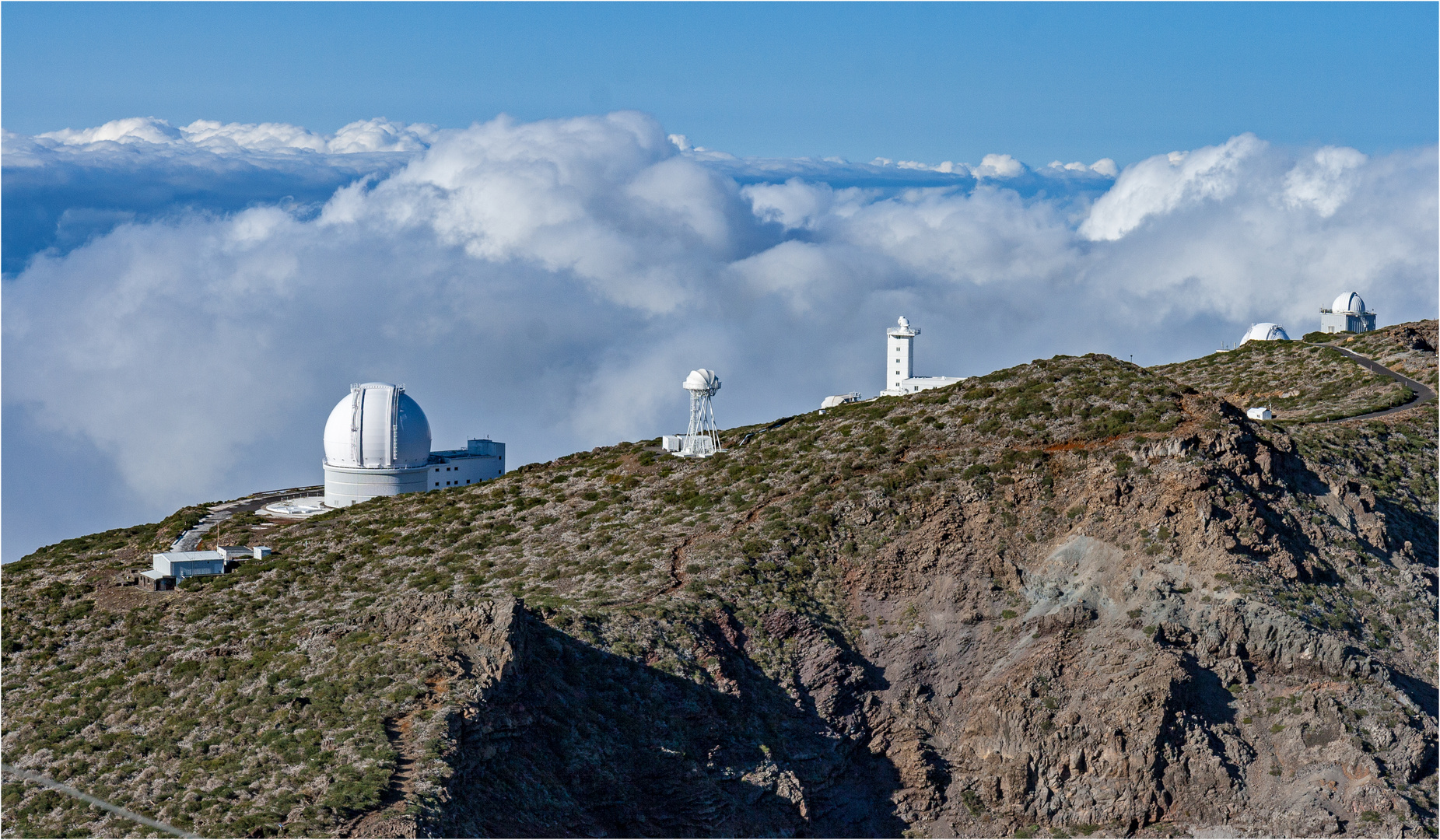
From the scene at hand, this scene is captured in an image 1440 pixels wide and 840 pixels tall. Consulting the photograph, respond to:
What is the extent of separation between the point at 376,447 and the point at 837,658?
35.8 meters

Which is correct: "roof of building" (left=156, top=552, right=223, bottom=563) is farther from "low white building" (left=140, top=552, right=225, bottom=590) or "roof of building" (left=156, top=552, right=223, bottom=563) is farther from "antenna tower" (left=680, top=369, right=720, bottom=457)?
"antenna tower" (left=680, top=369, right=720, bottom=457)

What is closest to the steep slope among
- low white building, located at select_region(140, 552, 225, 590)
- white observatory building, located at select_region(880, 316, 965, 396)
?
low white building, located at select_region(140, 552, 225, 590)

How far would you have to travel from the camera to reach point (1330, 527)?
5150 centimetres

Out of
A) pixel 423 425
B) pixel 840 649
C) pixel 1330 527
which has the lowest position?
pixel 840 649

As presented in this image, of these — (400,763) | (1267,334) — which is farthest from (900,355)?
(400,763)

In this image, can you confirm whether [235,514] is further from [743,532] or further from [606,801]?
[606,801]

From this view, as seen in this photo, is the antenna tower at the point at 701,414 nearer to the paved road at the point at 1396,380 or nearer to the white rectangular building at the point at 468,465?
Result: the white rectangular building at the point at 468,465

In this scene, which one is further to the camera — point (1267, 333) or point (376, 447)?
point (1267, 333)

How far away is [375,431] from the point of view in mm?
73562

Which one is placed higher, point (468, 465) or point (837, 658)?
point (468, 465)

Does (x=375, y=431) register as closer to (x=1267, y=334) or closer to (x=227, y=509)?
(x=227, y=509)

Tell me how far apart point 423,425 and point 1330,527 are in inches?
1843

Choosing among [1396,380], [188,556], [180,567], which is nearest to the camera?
[180,567]

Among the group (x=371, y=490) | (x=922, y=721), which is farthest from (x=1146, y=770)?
(x=371, y=490)
